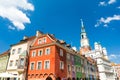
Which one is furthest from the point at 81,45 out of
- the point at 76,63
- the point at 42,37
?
the point at 42,37

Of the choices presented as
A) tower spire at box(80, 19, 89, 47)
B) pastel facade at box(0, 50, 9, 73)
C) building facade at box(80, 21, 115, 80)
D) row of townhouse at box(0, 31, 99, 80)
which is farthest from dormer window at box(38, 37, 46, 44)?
tower spire at box(80, 19, 89, 47)

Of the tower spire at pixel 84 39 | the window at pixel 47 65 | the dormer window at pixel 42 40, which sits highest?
the tower spire at pixel 84 39

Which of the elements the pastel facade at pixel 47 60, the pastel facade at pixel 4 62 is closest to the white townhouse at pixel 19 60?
→ the pastel facade at pixel 47 60

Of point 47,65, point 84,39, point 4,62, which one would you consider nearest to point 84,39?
point 84,39

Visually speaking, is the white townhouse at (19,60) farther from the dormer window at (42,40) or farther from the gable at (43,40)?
the dormer window at (42,40)

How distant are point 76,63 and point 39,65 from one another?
1303 cm

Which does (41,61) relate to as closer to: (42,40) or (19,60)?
(42,40)

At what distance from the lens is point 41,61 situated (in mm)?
32656

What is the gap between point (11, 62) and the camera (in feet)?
124

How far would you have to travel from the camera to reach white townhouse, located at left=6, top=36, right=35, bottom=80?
33.5m

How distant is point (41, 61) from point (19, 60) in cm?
654

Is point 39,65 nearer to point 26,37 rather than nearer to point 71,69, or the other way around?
point 71,69

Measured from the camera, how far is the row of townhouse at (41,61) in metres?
31.0

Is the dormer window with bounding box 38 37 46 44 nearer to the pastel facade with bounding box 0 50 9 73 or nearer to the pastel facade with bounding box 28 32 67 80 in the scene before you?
the pastel facade with bounding box 28 32 67 80
